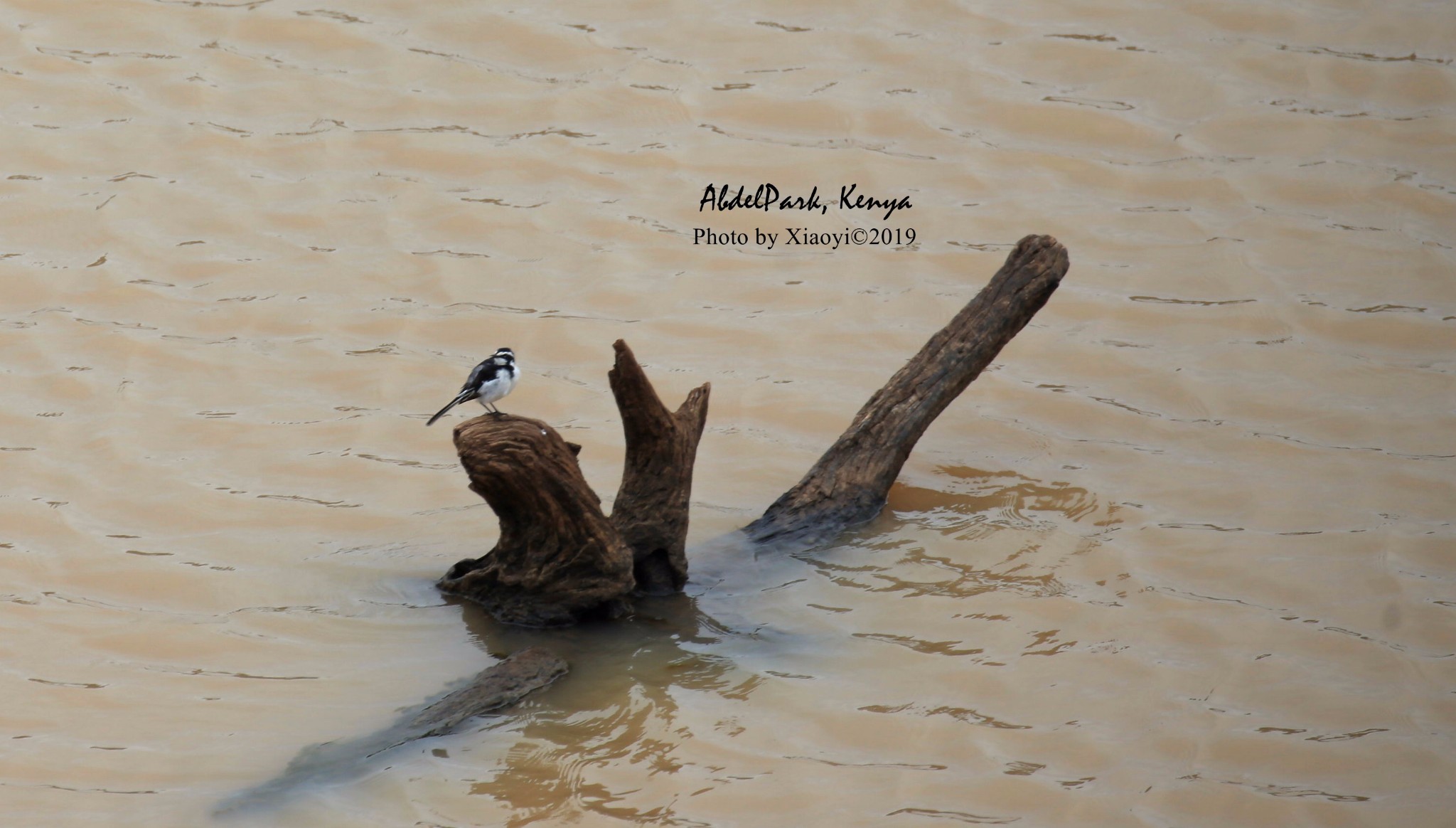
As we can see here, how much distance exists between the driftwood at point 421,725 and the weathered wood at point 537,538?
249 mm

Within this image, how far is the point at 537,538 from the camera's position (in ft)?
16.2

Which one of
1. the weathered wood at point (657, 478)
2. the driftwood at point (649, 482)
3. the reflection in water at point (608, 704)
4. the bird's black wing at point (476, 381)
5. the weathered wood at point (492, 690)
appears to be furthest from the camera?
the bird's black wing at point (476, 381)

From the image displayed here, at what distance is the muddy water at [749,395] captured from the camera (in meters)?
4.57

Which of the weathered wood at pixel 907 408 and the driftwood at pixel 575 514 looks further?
the weathered wood at pixel 907 408

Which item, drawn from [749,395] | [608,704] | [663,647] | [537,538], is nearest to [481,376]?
[537,538]

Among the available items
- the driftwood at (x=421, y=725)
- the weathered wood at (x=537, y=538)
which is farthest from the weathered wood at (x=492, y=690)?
the weathered wood at (x=537, y=538)

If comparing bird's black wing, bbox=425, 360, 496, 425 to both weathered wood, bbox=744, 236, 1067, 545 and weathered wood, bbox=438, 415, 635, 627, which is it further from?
weathered wood, bbox=744, 236, 1067, 545

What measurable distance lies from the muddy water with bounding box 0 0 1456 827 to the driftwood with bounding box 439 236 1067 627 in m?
0.16

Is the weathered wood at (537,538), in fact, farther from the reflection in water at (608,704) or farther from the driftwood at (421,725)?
the driftwood at (421,725)

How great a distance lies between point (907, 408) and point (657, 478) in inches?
45.6

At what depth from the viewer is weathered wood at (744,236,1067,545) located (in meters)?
5.70

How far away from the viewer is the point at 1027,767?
177 inches

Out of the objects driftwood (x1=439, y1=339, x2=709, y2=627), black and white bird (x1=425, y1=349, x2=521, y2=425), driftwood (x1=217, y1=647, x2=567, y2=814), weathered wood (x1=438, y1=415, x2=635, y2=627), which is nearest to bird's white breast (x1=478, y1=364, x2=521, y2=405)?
black and white bird (x1=425, y1=349, x2=521, y2=425)

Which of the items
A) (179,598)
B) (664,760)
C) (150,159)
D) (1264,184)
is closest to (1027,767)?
(664,760)
